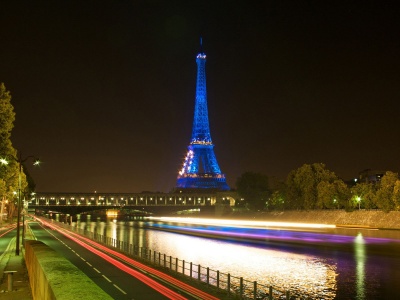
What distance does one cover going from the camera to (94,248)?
54.8 meters

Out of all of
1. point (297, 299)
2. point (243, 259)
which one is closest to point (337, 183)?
point (243, 259)

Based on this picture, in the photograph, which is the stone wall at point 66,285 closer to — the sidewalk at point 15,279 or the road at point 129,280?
the sidewalk at point 15,279

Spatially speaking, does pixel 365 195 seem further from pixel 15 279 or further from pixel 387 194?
pixel 15 279

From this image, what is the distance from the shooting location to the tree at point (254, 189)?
155 meters

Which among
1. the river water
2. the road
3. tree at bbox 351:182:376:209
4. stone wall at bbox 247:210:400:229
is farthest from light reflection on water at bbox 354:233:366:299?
tree at bbox 351:182:376:209

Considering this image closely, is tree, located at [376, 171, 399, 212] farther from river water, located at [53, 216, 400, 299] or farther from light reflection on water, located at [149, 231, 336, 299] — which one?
light reflection on water, located at [149, 231, 336, 299]

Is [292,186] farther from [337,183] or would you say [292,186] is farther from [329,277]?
Answer: [329,277]

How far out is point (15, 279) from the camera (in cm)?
2873

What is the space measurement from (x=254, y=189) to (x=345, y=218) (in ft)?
188

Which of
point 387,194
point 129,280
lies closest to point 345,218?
point 387,194

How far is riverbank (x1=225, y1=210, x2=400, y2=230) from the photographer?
8775cm

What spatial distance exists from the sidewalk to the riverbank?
211 ft

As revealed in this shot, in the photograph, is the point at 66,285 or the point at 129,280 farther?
the point at 129,280

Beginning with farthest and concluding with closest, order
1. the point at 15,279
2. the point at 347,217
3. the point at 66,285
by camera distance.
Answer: the point at 347,217, the point at 15,279, the point at 66,285
